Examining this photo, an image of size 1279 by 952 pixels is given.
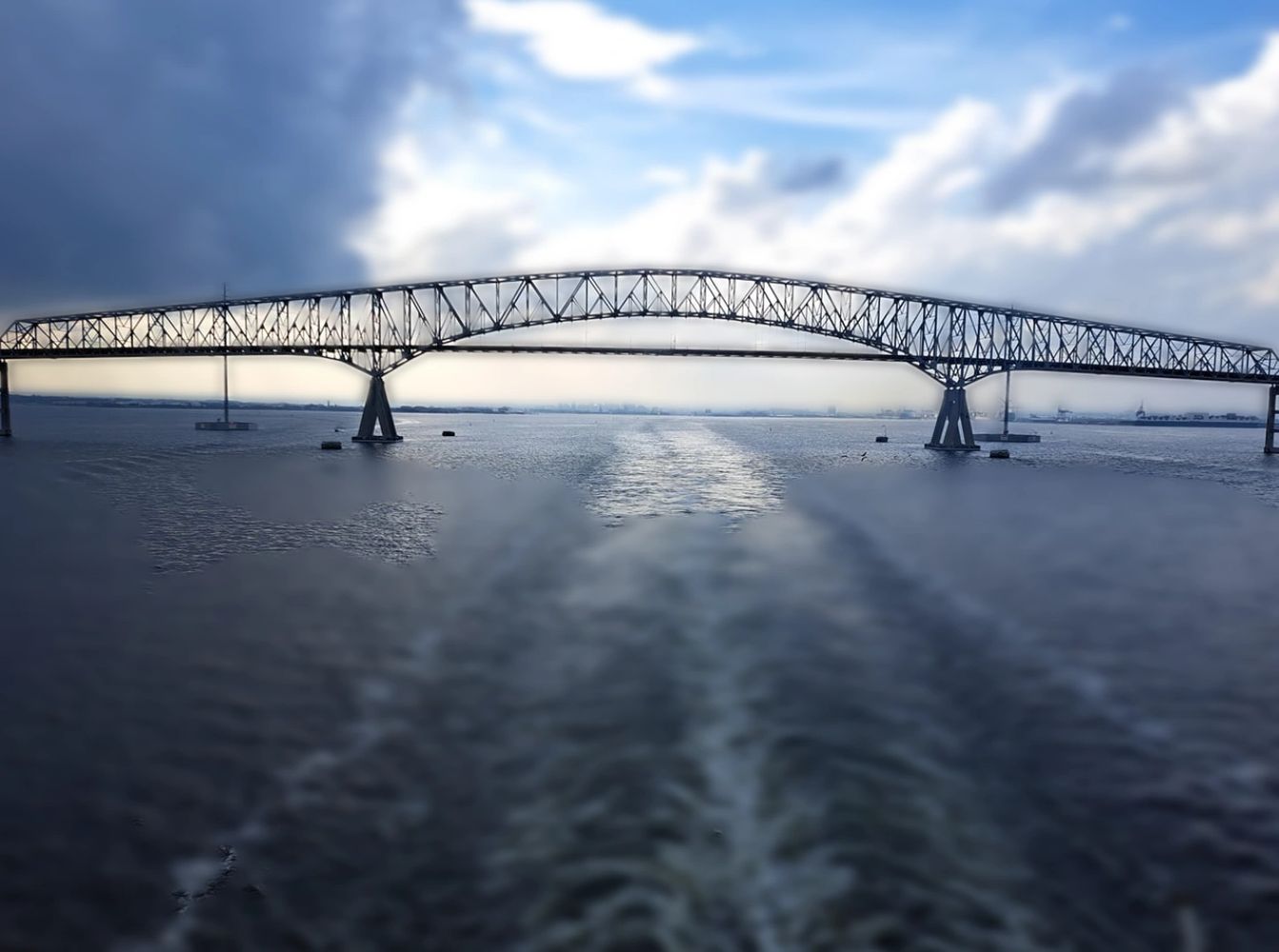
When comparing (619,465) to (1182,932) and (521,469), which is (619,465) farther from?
(1182,932)

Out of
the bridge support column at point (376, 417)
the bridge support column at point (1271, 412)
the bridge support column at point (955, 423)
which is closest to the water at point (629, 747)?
the bridge support column at point (376, 417)

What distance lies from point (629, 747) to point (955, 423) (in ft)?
277

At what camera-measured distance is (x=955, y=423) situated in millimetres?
82375

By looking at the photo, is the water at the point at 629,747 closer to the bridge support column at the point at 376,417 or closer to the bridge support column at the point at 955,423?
the bridge support column at the point at 376,417

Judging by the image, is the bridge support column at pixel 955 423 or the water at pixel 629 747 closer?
the water at pixel 629 747

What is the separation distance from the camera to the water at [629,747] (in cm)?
536

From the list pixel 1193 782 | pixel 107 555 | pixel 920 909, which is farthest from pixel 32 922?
pixel 107 555

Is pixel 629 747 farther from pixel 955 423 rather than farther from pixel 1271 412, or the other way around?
pixel 1271 412

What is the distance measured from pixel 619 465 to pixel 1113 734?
44692mm

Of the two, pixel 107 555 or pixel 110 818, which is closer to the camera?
pixel 110 818

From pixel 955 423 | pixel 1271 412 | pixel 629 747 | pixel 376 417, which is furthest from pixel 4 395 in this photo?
pixel 1271 412

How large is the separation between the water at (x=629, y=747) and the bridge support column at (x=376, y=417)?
198 feet

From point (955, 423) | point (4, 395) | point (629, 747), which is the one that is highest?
point (4, 395)

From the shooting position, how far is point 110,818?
6367 millimetres
